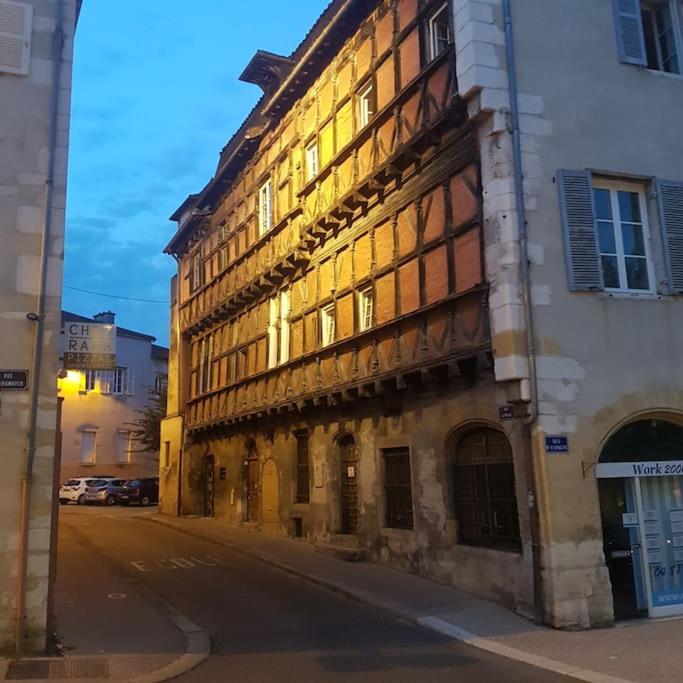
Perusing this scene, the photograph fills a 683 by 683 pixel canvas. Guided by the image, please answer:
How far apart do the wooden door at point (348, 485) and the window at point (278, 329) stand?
11.3 feet

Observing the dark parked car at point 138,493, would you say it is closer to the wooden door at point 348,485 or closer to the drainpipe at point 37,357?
the wooden door at point 348,485

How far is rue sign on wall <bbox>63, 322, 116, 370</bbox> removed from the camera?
340 inches

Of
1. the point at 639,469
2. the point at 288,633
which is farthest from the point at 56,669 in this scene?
the point at 639,469

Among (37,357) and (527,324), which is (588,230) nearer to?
(527,324)

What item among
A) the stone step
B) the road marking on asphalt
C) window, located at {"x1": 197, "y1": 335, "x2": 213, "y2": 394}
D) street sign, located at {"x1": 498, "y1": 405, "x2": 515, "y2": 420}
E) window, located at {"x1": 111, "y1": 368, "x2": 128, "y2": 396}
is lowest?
the road marking on asphalt

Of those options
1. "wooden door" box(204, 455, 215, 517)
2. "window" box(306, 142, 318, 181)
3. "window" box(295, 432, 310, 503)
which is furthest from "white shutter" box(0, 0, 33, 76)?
"wooden door" box(204, 455, 215, 517)

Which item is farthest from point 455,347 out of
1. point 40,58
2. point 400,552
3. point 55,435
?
point 40,58

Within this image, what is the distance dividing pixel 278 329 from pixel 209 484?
9.01m

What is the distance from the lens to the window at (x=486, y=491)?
11.0 m

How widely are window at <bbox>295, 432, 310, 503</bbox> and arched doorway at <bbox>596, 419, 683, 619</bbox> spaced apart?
→ 9.13 metres

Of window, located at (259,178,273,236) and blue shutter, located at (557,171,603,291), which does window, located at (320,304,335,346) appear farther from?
blue shutter, located at (557,171,603,291)

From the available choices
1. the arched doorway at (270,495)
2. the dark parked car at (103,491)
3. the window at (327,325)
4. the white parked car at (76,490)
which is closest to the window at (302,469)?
the arched doorway at (270,495)

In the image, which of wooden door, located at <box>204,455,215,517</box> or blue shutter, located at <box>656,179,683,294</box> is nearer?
blue shutter, located at <box>656,179,683,294</box>

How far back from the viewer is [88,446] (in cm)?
4281
